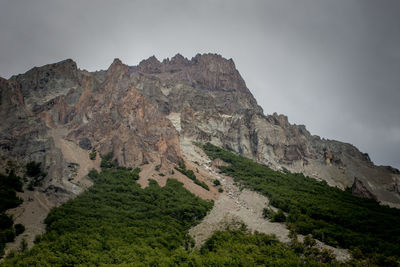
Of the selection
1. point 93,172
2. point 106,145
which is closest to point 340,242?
point 93,172

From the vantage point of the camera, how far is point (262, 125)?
130 m

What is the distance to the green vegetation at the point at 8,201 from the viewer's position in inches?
1503

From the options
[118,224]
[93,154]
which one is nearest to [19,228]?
[118,224]

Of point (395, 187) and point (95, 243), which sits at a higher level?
point (395, 187)

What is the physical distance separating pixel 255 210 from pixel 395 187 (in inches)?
2821

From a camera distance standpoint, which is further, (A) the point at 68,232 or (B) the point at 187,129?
(B) the point at 187,129

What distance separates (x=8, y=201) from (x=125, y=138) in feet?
114

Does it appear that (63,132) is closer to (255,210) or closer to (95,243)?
(95,243)

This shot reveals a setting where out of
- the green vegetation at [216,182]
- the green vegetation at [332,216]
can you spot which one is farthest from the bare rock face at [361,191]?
the green vegetation at [216,182]

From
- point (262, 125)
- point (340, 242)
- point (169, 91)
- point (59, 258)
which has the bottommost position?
point (59, 258)

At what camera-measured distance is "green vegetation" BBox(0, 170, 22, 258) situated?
1503 inches

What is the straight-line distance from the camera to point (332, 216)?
5334 centimetres

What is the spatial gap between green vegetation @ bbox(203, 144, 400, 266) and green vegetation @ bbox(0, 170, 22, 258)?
4359 centimetres

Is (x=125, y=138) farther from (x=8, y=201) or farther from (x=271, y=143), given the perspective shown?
(x=271, y=143)
